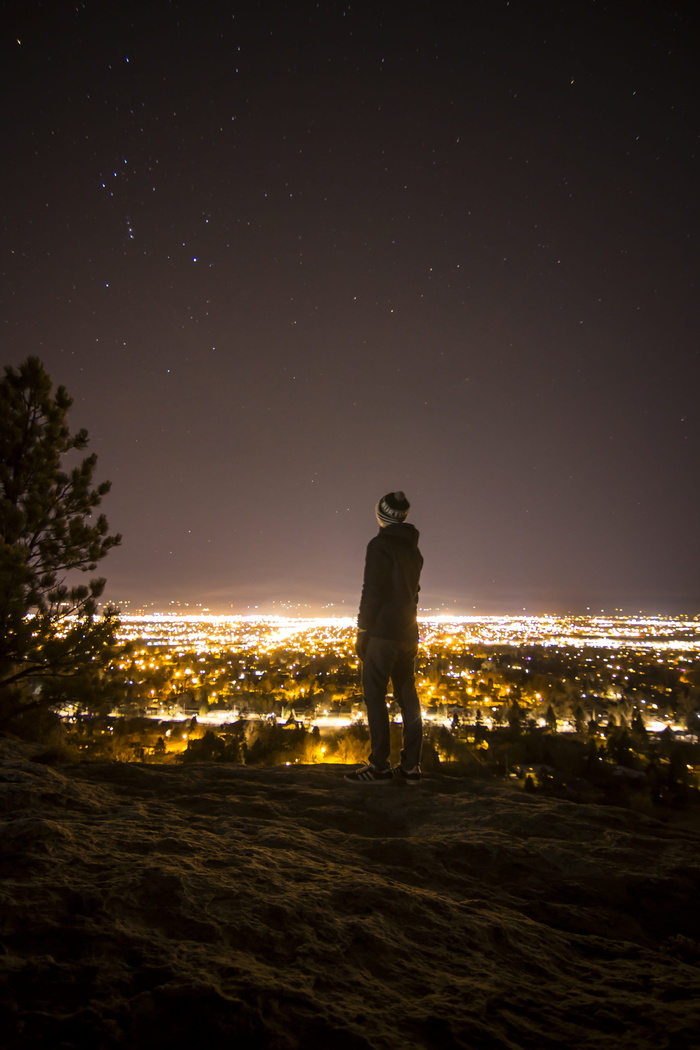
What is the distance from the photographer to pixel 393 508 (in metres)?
5.44

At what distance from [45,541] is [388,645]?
621 centimetres

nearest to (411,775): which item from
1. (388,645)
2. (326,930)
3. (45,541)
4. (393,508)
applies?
(388,645)

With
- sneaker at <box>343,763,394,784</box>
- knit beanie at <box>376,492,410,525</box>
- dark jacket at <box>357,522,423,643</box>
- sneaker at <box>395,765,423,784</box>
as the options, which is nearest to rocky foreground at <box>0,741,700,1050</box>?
sneaker at <box>343,763,394,784</box>

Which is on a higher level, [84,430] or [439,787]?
[84,430]

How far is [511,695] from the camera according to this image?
99.1 ft

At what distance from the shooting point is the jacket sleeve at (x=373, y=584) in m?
Result: 4.98

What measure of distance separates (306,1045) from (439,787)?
13.3ft

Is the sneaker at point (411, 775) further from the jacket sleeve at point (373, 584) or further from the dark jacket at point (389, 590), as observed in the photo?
the jacket sleeve at point (373, 584)

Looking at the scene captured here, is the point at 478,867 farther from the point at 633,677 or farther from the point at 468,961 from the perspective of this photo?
the point at 633,677

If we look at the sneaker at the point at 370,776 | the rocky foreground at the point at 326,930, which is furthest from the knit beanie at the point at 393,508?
the rocky foreground at the point at 326,930

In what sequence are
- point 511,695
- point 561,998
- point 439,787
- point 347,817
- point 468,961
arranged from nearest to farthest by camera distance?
point 561,998 → point 468,961 → point 347,817 → point 439,787 → point 511,695

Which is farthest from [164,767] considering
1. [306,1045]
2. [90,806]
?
[306,1045]

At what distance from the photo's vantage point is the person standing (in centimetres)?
482

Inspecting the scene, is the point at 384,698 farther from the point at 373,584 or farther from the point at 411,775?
the point at 373,584
